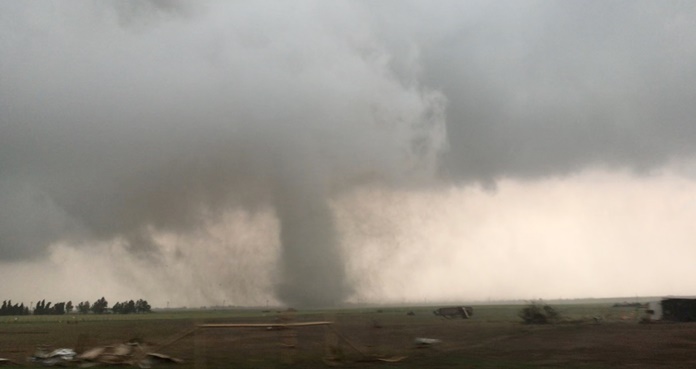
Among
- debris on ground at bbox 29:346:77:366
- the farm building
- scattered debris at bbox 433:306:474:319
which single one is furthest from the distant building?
debris on ground at bbox 29:346:77:366

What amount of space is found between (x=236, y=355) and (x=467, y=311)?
70.3 meters

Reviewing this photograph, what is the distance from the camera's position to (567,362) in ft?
87.7

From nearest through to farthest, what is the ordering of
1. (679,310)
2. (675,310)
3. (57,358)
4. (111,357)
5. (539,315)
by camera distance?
(111,357)
(57,358)
(679,310)
(675,310)
(539,315)

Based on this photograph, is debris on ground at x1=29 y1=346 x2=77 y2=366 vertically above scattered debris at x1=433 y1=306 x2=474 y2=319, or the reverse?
scattered debris at x1=433 y1=306 x2=474 y2=319

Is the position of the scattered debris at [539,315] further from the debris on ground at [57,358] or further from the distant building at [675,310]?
the debris on ground at [57,358]

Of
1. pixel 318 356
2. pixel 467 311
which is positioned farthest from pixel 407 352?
pixel 467 311

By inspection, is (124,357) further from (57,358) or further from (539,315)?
(539,315)

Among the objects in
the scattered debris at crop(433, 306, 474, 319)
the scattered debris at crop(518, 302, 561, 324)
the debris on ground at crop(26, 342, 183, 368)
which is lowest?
the debris on ground at crop(26, 342, 183, 368)

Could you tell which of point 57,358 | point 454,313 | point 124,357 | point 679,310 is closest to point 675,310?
point 679,310

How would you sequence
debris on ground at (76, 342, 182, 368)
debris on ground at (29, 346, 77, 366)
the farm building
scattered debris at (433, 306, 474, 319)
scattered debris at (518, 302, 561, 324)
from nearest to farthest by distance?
debris on ground at (76, 342, 182, 368) → debris on ground at (29, 346, 77, 366) → the farm building → scattered debris at (518, 302, 561, 324) → scattered debris at (433, 306, 474, 319)

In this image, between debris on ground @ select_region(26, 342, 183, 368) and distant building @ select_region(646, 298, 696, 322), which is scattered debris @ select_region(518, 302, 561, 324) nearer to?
distant building @ select_region(646, 298, 696, 322)

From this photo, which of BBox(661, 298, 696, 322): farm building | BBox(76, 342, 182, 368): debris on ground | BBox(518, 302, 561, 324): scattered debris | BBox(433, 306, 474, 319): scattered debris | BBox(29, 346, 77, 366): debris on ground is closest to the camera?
BBox(76, 342, 182, 368): debris on ground

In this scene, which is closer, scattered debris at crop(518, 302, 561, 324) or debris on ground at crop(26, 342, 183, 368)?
debris on ground at crop(26, 342, 183, 368)

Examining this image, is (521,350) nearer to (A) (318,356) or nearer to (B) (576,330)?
Result: (A) (318,356)
